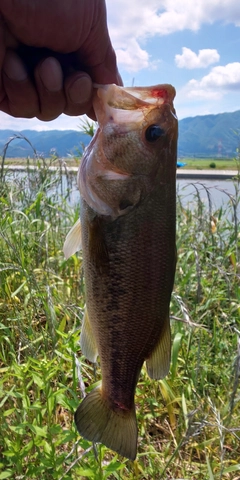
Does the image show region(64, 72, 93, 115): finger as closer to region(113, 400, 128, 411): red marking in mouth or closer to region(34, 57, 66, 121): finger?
region(34, 57, 66, 121): finger

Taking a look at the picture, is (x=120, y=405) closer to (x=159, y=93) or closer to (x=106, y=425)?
(x=106, y=425)

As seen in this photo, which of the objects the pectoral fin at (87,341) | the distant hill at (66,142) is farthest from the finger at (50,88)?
the pectoral fin at (87,341)

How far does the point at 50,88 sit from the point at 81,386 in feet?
4.33

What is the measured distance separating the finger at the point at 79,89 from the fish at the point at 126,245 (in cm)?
11

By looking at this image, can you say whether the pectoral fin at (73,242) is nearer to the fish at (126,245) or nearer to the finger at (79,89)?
the fish at (126,245)

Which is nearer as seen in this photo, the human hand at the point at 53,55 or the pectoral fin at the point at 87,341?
the human hand at the point at 53,55

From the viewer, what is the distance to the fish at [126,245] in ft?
4.79

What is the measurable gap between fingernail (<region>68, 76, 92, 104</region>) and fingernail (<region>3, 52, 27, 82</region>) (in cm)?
22

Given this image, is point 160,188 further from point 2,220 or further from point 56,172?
point 56,172

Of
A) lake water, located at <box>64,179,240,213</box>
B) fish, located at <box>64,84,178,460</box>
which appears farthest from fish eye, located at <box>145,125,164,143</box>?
lake water, located at <box>64,179,240,213</box>

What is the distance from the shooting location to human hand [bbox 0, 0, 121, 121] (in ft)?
4.82

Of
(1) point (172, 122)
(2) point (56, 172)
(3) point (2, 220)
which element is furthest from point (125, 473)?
(2) point (56, 172)

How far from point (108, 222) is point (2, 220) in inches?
78.9

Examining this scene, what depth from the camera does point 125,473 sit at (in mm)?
2141
